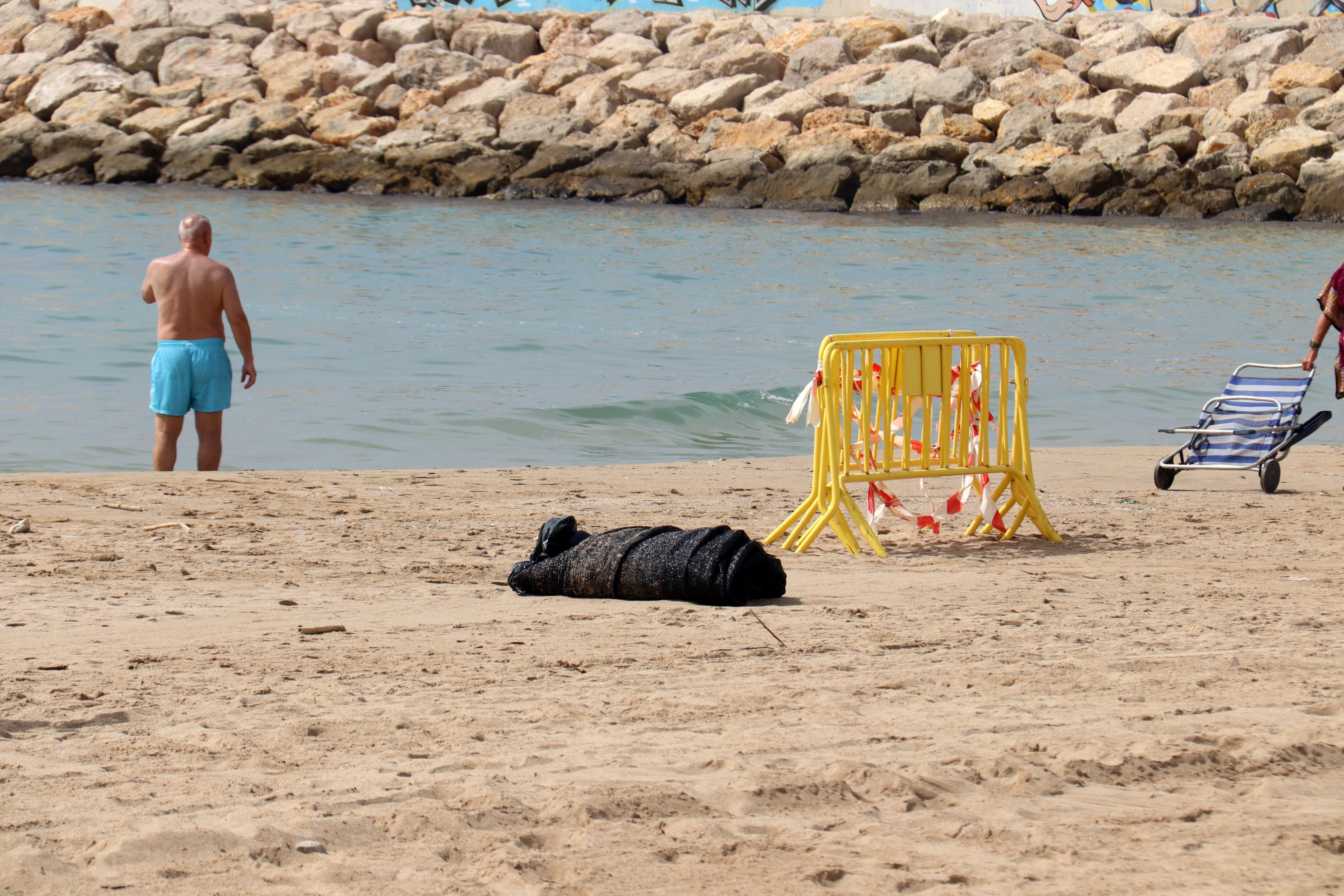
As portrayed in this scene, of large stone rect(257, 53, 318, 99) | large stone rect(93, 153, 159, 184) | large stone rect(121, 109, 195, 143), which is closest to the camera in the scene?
large stone rect(93, 153, 159, 184)

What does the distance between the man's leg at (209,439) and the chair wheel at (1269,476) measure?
6.26 m

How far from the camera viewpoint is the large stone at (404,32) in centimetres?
3597

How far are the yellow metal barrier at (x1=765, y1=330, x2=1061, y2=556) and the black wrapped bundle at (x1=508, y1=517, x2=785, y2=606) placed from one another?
0.95 m

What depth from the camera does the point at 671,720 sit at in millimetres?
3564

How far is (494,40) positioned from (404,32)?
96.5 inches

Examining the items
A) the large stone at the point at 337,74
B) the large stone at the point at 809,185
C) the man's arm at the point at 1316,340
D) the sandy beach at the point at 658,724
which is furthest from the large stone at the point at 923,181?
the sandy beach at the point at 658,724

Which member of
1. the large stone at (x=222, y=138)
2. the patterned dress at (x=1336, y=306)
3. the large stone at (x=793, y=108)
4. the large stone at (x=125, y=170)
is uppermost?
the large stone at (x=793, y=108)

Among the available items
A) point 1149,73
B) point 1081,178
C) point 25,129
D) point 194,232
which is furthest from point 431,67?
point 194,232

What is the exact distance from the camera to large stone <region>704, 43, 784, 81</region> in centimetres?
3362

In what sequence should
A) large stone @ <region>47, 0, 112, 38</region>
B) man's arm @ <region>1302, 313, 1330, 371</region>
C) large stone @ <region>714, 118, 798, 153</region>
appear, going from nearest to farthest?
man's arm @ <region>1302, 313, 1330, 371</region>, large stone @ <region>714, 118, 798, 153</region>, large stone @ <region>47, 0, 112, 38</region>

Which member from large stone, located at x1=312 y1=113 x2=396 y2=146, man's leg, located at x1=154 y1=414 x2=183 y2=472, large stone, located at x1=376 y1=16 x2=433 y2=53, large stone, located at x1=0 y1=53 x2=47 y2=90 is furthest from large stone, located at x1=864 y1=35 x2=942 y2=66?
man's leg, located at x1=154 y1=414 x2=183 y2=472

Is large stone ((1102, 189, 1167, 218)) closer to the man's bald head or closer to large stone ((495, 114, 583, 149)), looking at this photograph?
large stone ((495, 114, 583, 149))

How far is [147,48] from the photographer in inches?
1426

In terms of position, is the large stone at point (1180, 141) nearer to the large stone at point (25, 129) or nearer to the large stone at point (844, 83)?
the large stone at point (844, 83)
